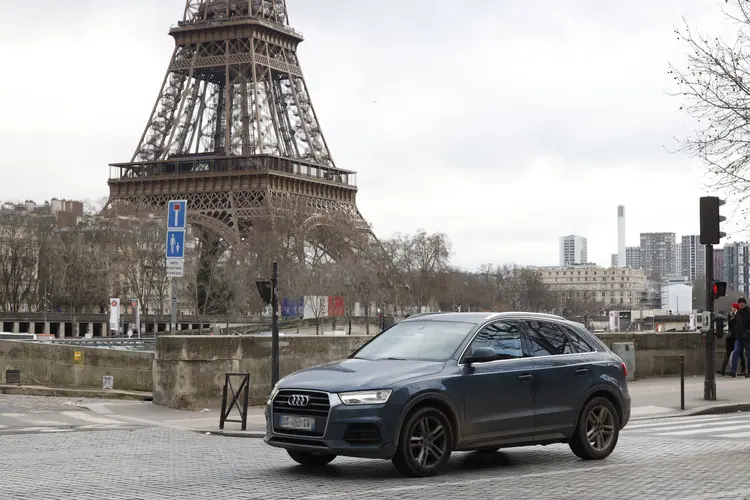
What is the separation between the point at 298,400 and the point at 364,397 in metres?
0.74

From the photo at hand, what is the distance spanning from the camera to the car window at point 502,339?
12375mm

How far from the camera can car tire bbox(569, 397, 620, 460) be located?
12.8 metres

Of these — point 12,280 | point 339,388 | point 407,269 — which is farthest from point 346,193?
point 339,388

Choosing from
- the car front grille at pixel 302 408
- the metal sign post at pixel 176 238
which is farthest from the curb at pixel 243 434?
the car front grille at pixel 302 408

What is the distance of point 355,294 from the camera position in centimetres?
9600

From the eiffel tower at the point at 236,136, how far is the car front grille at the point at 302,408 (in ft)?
265

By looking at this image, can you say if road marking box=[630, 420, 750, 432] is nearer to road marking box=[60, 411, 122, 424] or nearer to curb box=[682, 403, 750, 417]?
curb box=[682, 403, 750, 417]

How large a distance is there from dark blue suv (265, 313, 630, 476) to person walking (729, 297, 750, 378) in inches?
547

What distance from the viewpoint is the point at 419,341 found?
12.4 metres

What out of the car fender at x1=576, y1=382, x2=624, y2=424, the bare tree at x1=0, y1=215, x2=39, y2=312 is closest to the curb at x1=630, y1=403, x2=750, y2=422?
the car fender at x1=576, y1=382, x2=624, y2=424

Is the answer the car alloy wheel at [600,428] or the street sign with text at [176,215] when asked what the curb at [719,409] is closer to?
the car alloy wheel at [600,428]

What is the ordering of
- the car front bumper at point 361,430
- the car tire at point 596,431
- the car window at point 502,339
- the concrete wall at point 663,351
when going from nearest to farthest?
the car front bumper at point 361,430 → the car window at point 502,339 → the car tire at point 596,431 → the concrete wall at point 663,351

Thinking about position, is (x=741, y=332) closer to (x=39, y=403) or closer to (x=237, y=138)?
(x=39, y=403)

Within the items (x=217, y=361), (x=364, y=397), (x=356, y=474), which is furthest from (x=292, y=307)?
(x=364, y=397)
